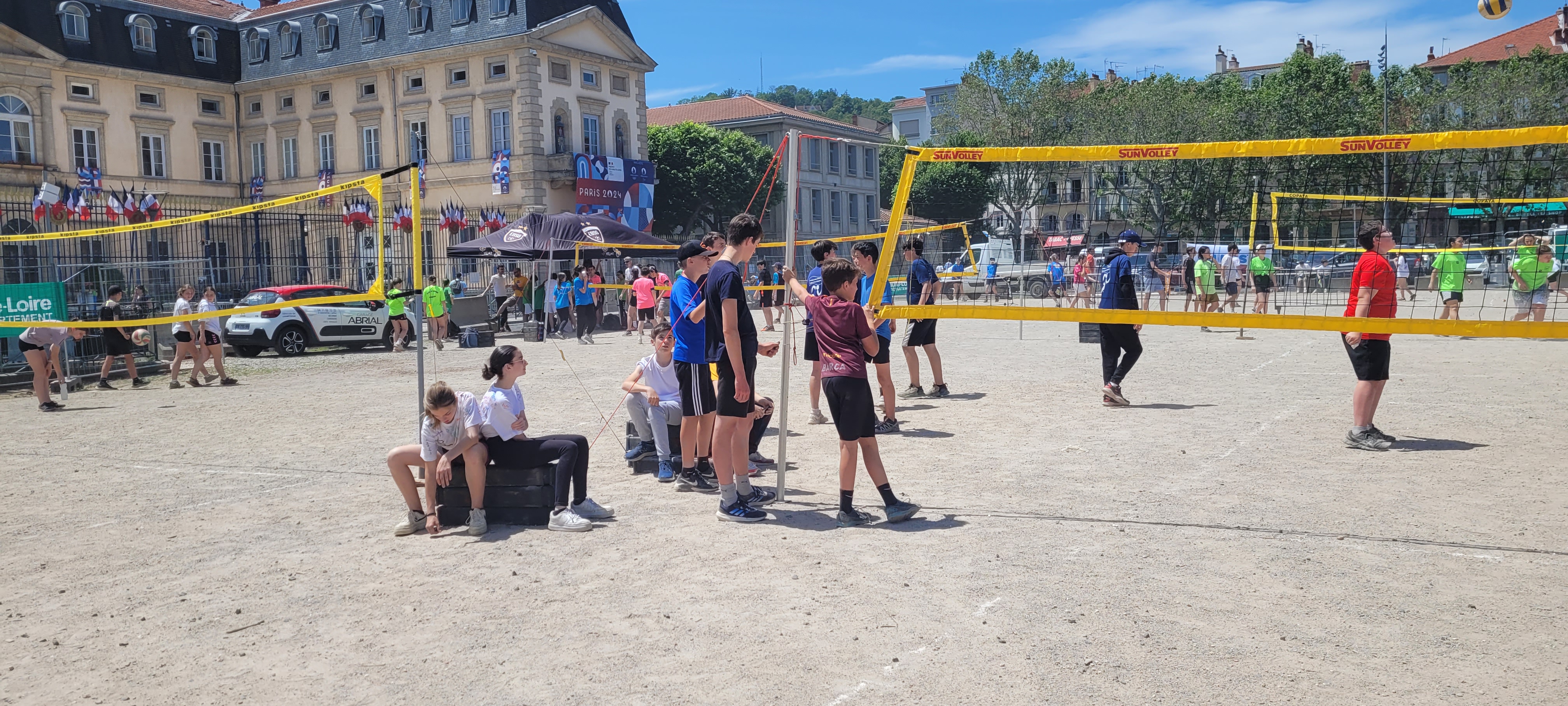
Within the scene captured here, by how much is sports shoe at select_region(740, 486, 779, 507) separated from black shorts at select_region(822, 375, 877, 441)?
0.90 meters

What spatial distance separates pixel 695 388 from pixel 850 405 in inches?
49.6

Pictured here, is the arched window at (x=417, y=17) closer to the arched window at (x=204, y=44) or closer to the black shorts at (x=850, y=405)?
the arched window at (x=204, y=44)

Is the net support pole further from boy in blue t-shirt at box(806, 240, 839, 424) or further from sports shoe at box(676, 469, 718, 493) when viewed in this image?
boy in blue t-shirt at box(806, 240, 839, 424)

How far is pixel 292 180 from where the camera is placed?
164 feet

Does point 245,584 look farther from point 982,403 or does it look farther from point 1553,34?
point 1553,34

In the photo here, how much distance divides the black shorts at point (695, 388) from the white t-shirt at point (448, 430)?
4.21ft

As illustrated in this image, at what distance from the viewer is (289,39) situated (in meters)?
49.8

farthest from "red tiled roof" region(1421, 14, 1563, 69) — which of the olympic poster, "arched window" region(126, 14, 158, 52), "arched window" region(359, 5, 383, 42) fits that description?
"arched window" region(126, 14, 158, 52)

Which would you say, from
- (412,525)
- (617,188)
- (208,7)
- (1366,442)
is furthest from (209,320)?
(208,7)

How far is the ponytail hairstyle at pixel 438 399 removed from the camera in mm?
6320

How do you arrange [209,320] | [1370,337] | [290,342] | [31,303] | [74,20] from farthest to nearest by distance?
[74,20], [290,342], [209,320], [31,303], [1370,337]

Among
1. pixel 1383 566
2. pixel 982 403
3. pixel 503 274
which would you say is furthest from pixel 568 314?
pixel 1383 566

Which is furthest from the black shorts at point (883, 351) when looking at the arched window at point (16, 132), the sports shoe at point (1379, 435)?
the arched window at point (16, 132)

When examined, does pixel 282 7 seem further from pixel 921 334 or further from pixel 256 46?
pixel 921 334
